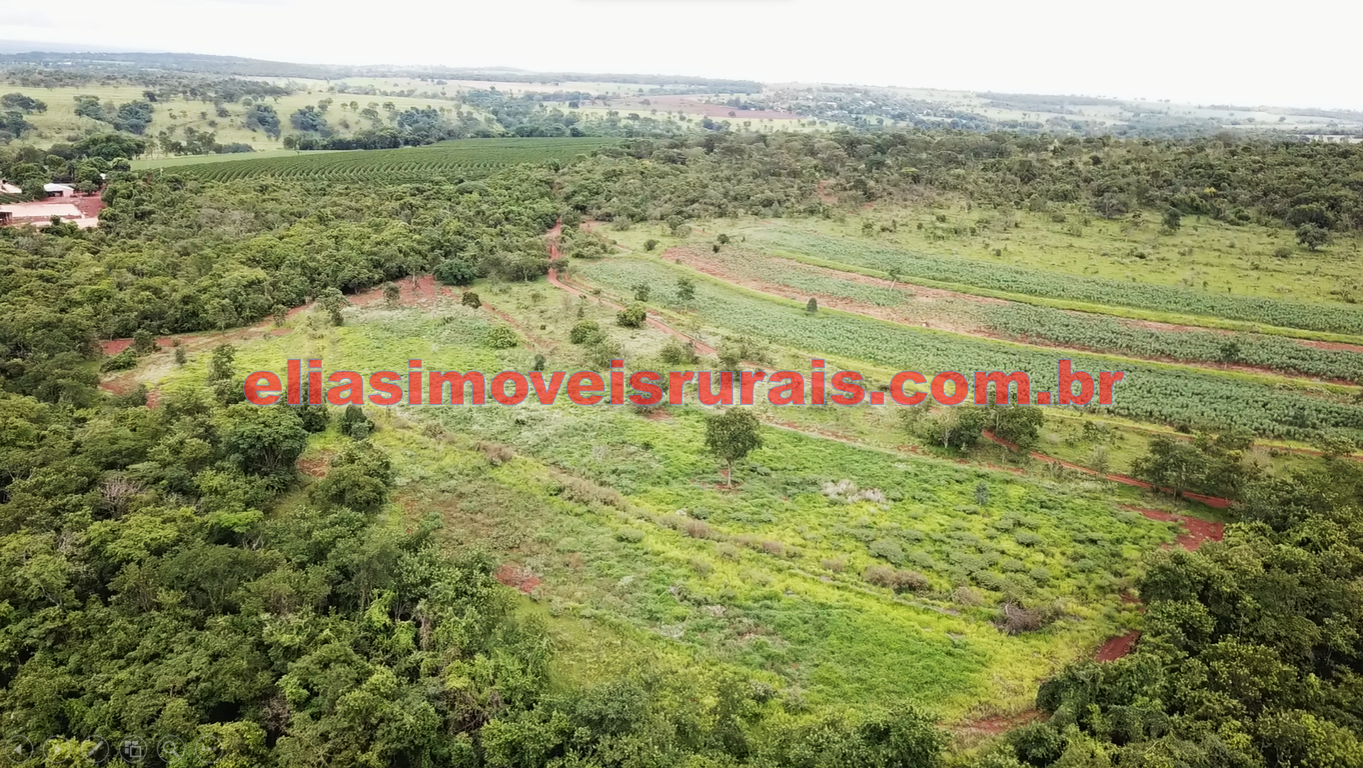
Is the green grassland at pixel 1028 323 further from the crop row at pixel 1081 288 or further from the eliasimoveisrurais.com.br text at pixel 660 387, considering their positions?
Answer: the eliasimoveisrurais.com.br text at pixel 660 387

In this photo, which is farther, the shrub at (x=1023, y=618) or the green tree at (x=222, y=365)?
the green tree at (x=222, y=365)

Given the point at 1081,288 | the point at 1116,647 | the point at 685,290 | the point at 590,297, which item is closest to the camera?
the point at 1116,647

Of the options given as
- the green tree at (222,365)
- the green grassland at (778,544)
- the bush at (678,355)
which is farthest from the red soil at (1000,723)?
the green tree at (222,365)

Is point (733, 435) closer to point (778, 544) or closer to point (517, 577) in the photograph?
point (778, 544)

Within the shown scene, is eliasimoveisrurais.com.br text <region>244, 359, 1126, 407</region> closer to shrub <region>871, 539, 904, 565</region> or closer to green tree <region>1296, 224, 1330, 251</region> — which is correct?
shrub <region>871, 539, 904, 565</region>

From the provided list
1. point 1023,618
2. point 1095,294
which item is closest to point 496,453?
point 1023,618

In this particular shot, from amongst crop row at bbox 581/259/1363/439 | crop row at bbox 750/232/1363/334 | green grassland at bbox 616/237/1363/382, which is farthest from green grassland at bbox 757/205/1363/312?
crop row at bbox 581/259/1363/439
